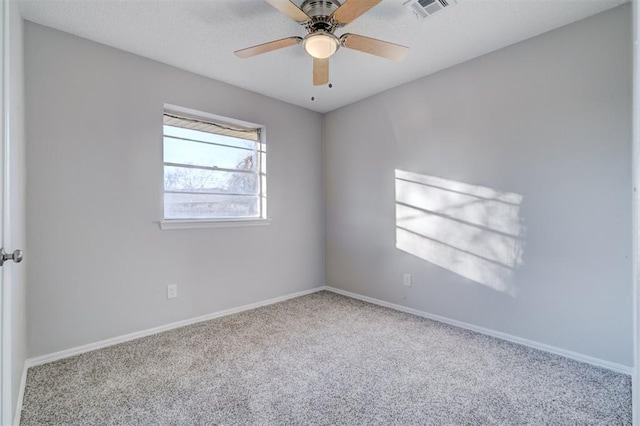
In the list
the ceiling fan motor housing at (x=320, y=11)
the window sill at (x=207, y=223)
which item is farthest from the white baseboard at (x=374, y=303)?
the ceiling fan motor housing at (x=320, y=11)

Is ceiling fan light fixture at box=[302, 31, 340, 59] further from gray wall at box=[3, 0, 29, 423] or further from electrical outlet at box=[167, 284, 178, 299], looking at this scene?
electrical outlet at box=[167, 284, 178, 299]

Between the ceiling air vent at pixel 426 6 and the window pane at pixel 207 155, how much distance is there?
216 cm

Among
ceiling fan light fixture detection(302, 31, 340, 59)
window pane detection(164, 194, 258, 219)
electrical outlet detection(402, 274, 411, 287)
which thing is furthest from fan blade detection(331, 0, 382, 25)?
electrical outlet detection(402, 274, 411, 287)

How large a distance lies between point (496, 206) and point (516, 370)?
48.5 inches

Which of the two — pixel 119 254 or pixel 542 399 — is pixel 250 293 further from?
pixel 542 399

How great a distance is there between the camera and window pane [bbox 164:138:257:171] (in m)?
2.96

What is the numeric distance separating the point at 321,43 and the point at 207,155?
69.9 inches

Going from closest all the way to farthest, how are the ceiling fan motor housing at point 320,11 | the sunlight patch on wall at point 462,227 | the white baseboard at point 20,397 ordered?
the white baseboard at point 20,397 < the ceiling fan motor housing at point 320,11 < the sunlight patch on wall at point 462,227

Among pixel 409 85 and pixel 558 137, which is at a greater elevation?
pixel 409 85

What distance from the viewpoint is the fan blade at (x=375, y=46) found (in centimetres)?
197

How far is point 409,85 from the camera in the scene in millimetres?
3223

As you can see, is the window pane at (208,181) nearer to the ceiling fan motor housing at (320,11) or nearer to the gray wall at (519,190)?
the gray wall at (519,190)

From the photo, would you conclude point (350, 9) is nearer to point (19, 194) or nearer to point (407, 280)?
point (19, 194)

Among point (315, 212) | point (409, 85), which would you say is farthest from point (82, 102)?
point (409, 85)
